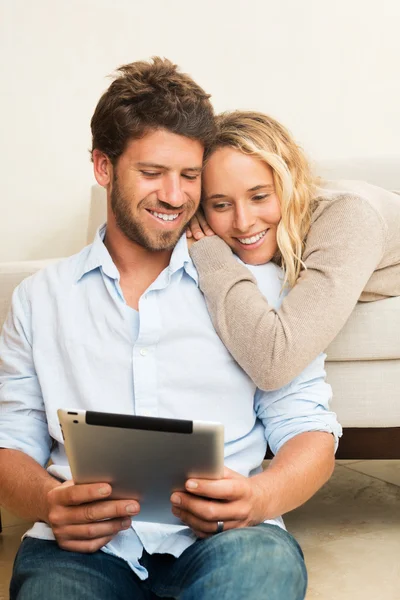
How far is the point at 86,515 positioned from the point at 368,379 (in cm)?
75

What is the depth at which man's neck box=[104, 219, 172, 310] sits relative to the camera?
4.53 ft

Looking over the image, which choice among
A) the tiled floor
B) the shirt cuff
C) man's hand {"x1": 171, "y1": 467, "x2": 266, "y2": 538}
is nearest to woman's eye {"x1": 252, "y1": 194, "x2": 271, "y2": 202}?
the shirt cuff

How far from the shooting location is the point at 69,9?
282 cm

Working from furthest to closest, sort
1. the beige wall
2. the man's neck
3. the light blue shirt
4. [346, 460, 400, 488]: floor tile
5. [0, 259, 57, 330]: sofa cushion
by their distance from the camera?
the beige wall → [346, 460, 400, 488]: floor tile → [0, 259, 57, 330]: sofa cushion → the man's neck → the light blue shirt

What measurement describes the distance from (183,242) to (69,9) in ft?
5.71

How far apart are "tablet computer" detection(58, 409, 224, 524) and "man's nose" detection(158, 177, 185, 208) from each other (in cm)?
45

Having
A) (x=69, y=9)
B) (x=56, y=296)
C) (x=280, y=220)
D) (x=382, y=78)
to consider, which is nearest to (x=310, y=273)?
(x=280, y=220)

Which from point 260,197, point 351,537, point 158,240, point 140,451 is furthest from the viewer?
point 351,537

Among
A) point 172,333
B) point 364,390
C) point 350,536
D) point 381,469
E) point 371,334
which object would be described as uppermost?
point 172,333

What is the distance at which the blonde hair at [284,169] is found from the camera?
142 centimetres

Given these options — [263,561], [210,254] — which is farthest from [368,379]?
[263,561]

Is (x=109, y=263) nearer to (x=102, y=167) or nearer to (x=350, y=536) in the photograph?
(x=102, y=167)

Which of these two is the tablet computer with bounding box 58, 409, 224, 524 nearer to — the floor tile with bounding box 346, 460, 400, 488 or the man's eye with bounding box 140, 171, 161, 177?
the man's eye with bounding box 140, 171, 161, 177

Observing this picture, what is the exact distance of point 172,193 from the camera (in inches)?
51.6
